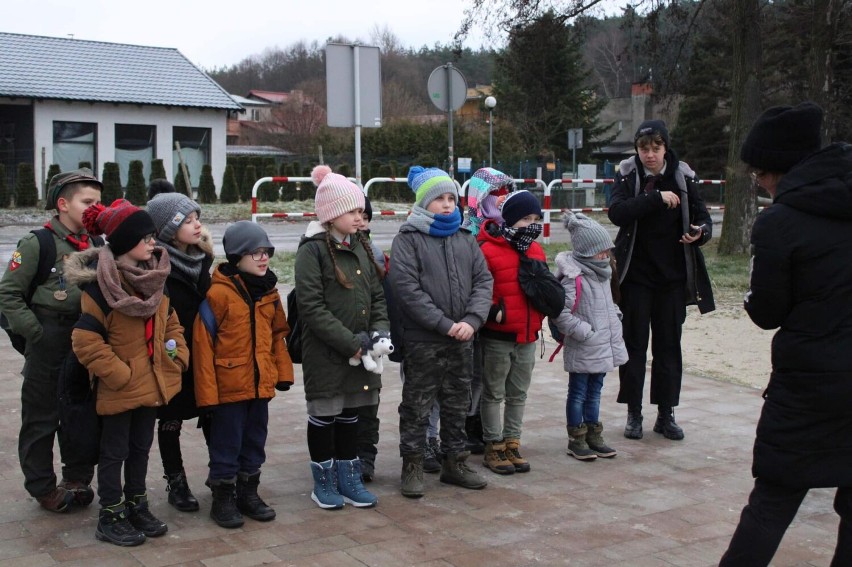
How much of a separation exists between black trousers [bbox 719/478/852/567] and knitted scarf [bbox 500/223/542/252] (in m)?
2.43

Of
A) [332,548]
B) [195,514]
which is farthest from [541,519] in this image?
[195,514]

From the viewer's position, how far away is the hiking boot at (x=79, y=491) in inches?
197

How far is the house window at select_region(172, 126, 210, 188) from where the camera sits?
1586 inches

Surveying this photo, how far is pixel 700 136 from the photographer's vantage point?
48062 millimetres

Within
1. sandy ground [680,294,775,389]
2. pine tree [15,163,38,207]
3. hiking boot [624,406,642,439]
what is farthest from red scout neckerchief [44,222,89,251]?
pine tree [15,163,38,207]

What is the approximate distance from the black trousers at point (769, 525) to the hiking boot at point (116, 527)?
2570 mm

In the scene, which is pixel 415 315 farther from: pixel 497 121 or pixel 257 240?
pixel 497 121

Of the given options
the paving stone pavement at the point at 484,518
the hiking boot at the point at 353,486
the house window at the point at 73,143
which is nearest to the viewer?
the paving stone pavement at the point at 484,518

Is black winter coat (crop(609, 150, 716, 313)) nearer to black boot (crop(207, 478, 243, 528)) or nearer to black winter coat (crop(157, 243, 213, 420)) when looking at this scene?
black winter coat (crop(157, 243, 213, 420))

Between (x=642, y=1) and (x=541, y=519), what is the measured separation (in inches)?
658

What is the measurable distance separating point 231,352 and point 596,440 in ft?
8.05

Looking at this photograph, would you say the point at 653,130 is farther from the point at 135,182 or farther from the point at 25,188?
the point at 135,182

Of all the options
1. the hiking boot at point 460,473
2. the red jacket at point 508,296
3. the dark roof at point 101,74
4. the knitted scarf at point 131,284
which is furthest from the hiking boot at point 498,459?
the dark roof at point 101,74

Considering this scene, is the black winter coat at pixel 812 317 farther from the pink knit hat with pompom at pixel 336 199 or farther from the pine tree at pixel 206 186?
the pine tree at pixel 206 186
